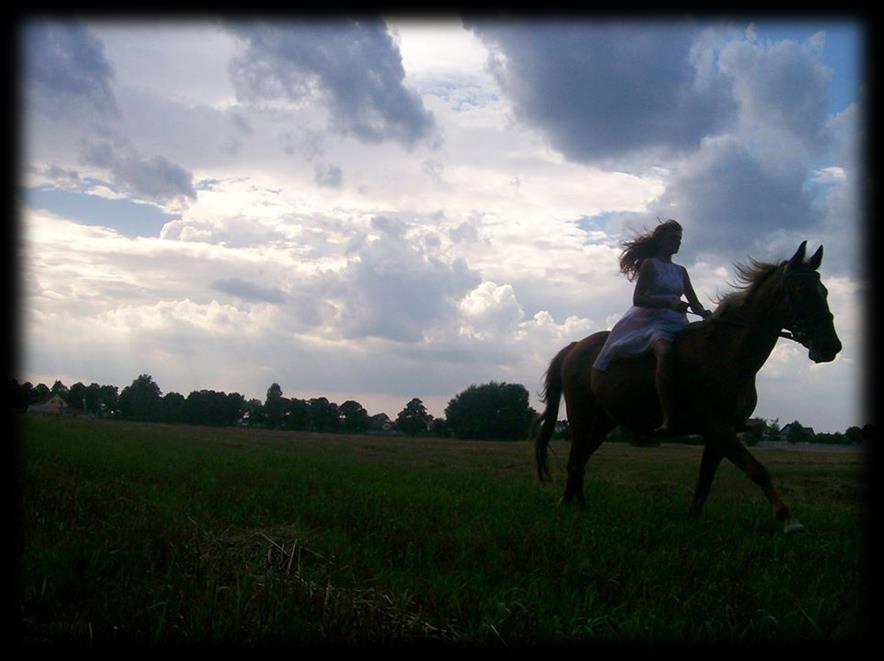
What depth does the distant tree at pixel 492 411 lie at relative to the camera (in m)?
20.0

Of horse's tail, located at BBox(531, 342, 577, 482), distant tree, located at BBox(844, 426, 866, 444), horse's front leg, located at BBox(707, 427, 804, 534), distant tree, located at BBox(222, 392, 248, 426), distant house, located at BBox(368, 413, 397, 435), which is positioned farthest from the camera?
distant tree, located at BBox(222, 392, 248, 426)

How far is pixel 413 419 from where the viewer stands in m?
50.2

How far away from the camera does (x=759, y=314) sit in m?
7.58

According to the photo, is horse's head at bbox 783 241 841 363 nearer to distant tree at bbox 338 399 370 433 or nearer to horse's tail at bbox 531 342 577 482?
horse's tail at bbox 531 342 577 482

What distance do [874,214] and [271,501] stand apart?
622 cm

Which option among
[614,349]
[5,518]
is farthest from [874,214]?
[5,518]

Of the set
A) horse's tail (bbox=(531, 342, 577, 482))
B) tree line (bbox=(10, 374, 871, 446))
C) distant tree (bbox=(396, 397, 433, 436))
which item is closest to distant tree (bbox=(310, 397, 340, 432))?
tree line (bbox=(10, 374, 871, 446))

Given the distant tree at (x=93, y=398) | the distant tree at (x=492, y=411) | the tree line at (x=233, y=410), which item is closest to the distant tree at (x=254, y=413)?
the tree line at (x=233, y=410)

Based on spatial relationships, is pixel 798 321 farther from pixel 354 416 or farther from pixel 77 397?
pixel 77 397

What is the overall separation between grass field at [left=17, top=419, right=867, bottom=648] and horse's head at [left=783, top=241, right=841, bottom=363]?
1.71 m

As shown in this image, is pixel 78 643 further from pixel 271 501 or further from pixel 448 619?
pixel 271 501

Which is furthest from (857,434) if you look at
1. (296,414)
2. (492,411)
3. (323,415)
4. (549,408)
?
(296,414)

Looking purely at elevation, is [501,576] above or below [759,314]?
below

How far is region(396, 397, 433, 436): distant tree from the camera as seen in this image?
4603 cm
